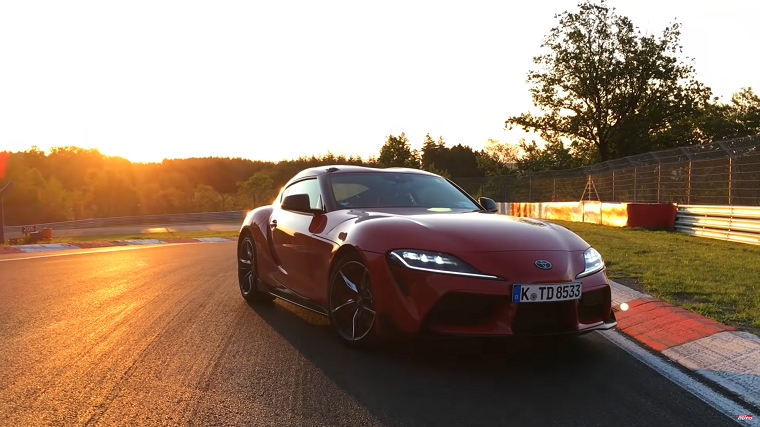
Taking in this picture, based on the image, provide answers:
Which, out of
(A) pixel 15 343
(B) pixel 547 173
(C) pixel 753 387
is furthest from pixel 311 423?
(B) pixel 547 173

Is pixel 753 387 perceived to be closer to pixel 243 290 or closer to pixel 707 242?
pixel 243 290

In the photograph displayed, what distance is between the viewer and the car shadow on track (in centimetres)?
327

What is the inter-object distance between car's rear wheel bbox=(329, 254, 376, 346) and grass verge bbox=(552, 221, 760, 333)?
3.00 m

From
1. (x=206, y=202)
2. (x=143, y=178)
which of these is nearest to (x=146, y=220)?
(x=206, y=202)

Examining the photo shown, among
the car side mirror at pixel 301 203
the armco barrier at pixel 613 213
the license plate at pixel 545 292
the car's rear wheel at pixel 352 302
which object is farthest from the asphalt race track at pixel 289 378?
the armco barrier at pixel 613 213

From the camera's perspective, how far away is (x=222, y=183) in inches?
4604

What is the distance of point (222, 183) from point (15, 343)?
377 ft

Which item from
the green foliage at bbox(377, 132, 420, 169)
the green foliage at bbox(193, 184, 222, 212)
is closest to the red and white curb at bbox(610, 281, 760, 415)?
the green foliage at bbox(377, 132, 420, 169)

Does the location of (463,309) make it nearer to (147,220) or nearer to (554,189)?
(554,189)

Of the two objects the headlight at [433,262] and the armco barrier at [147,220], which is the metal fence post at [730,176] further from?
the armco barrier at [147,220]

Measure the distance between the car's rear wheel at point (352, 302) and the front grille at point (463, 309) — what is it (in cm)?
54

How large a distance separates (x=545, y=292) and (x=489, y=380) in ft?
2.10

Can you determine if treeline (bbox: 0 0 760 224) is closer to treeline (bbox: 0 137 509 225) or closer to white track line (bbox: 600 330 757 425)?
treeline (bbox: 0 137 509 225)

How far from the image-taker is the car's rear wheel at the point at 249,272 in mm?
6711
